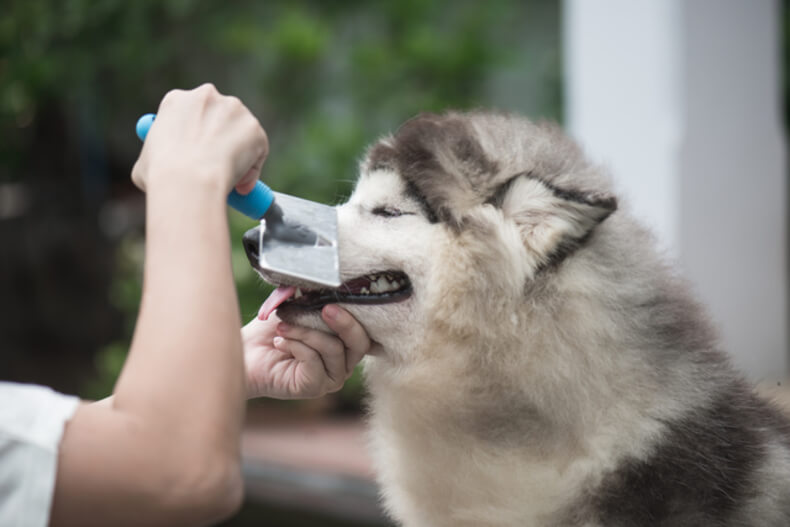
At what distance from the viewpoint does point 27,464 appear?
3.39 feet

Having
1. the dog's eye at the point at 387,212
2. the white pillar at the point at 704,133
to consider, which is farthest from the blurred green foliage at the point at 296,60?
the dog's eye at the point at 387,212

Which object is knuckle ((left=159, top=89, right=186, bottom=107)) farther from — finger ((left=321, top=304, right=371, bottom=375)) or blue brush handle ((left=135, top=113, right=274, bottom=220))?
finger ((left=321, top=304, right=371, bottom=375))

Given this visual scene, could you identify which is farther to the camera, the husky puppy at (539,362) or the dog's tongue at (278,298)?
the dog's tongue at (278,298)

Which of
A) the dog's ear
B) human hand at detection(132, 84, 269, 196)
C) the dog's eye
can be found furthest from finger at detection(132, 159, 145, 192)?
the dog's ear

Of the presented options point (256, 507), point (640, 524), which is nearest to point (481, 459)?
point (640, 524)

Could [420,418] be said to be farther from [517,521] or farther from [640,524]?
[640,524]

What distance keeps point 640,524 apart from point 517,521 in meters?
0.28

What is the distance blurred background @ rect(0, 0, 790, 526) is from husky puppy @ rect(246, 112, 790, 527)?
9.11 feet

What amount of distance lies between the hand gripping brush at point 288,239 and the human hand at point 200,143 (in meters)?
0.21

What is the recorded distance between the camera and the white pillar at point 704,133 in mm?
4102

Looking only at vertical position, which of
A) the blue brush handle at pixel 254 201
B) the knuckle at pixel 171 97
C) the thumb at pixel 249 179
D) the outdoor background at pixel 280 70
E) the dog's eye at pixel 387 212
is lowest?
the dog's eye at pixel 387 212

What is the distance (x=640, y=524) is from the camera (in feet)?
5.50

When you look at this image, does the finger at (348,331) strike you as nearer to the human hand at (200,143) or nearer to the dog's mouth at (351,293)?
the dog's mouth at (351,293)

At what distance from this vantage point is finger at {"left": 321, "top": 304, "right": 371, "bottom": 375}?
1.79m
